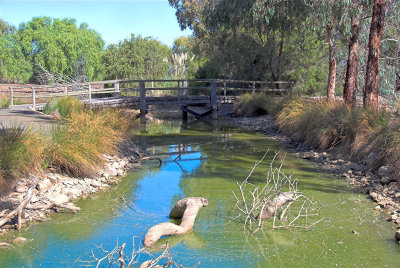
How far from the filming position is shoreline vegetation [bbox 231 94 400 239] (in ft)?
23.9

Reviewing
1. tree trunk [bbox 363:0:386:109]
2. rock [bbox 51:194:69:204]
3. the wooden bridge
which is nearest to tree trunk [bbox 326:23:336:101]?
tree trunk [bbox 363:0:386:109]

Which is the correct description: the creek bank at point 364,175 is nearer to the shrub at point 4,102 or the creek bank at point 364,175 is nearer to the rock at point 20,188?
the rock at point 20,188

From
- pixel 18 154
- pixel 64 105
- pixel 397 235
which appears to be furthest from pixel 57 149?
pixel 64 105

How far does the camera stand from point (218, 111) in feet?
69.8

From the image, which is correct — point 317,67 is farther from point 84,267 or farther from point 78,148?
point 84,267

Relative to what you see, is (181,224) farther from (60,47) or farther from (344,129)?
(60,47)

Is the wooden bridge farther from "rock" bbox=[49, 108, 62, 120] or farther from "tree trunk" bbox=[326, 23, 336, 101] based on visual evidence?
"tree trunk" bbox=[326, 23, 336, 101]

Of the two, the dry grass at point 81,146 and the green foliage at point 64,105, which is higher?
the green foliage at point 64,105

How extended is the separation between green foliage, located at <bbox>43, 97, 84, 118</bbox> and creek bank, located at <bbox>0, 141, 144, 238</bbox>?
405 centimetres

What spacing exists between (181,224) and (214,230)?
0.46 metres

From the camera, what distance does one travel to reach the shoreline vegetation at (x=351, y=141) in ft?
23.9

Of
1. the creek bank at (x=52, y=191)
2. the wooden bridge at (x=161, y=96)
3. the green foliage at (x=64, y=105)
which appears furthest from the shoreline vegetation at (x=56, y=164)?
the wooden bridge at (x=161, y=96)

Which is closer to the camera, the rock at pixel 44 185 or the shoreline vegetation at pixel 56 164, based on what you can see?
the shoreline vegetation at pixel 56 164

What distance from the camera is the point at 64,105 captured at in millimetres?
13398
